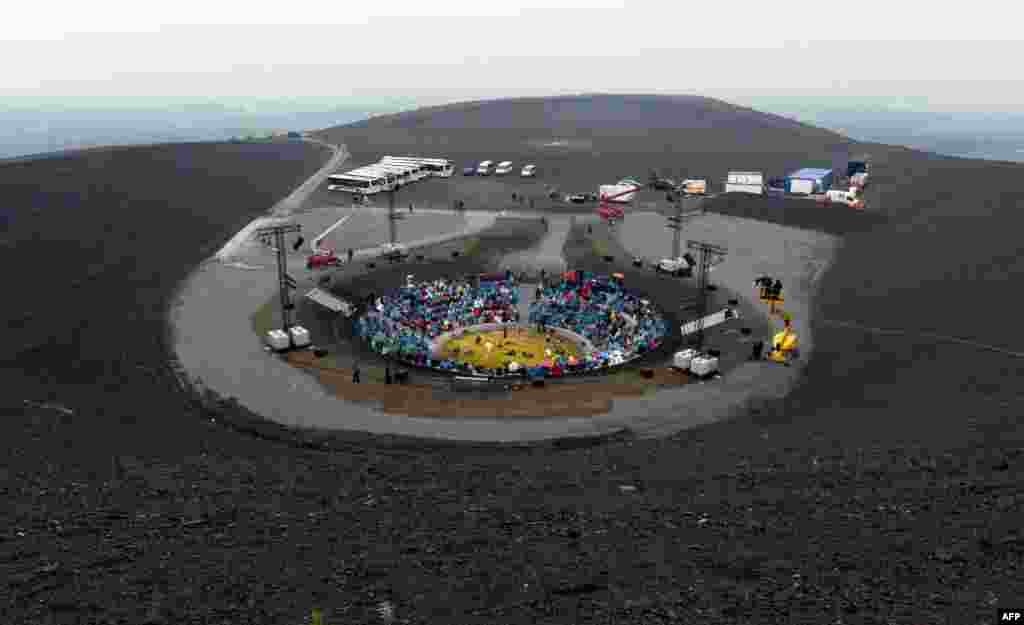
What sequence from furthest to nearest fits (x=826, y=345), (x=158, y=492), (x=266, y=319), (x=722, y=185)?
(x=722, y=185), (x=266, y=319), (x=826, y=345), (x=158, y=492)

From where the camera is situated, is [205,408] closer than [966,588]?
No

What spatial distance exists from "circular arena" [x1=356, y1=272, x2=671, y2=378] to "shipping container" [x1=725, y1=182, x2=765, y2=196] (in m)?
42.1

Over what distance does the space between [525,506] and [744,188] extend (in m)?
76.6

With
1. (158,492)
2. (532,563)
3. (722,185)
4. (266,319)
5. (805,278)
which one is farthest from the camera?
(722,185)

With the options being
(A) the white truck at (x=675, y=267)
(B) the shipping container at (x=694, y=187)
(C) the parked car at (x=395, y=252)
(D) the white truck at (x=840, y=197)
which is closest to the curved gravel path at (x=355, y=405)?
(C) the parked car at (x=395, y=252)

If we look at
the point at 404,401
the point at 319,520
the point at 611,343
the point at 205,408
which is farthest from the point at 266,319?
the point at 319,520

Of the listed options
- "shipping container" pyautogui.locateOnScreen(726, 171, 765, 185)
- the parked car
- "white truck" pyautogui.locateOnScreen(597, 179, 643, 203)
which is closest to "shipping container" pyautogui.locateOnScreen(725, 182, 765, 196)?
"shipping container" pyautogui.locateOnScreen(726, 171, 765, 185)

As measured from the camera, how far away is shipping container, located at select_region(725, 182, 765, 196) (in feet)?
280

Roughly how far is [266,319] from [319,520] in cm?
2644

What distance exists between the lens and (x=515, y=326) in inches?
1678

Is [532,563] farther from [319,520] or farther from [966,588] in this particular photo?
[966,588]

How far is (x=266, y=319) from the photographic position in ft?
138

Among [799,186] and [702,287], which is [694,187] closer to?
[799,186]

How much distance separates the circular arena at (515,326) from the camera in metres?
35.9
